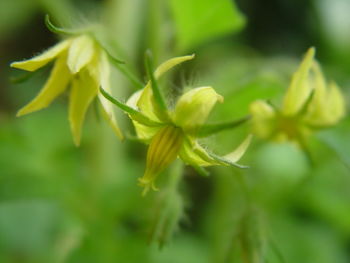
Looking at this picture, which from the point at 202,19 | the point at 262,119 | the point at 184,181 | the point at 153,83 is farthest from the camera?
the point at 184,181

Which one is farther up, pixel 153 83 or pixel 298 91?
pixel 153 83

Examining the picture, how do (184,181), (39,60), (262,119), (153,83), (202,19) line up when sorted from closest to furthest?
(153,83), (39,60), (262,119), (202,19), (184,181)

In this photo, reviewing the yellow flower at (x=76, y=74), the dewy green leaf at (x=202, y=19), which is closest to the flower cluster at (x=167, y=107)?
the yellow flower at (x=76, y=74)

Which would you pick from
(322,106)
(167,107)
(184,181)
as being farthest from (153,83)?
(184,181)

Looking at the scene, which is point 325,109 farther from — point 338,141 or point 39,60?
point 39,60

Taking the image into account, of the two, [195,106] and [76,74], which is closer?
[195,106]

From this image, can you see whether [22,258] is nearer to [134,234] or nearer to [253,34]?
[134,234]

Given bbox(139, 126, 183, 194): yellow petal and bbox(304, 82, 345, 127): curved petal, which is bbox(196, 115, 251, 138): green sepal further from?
bbox(304, 82, 345, 127): curved petal

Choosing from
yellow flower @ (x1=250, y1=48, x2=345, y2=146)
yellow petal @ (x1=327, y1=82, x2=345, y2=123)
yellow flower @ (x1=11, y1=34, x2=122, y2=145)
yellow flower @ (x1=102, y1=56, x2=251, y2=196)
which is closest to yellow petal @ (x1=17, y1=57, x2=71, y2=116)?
yellow flower @ (x1=11, y1=34, x2=122, y2=145)

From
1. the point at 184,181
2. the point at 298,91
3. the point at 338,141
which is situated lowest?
the point at 184,181
